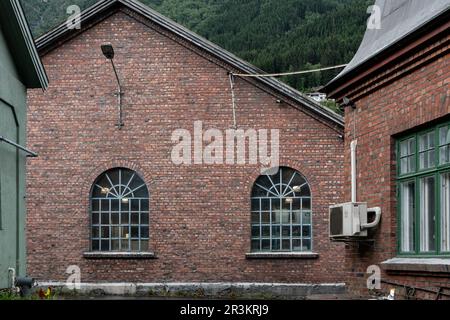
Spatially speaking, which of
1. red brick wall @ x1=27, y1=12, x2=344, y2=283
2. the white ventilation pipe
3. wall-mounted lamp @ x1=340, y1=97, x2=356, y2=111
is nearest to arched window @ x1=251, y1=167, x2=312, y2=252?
red brick wall @ x1=27, y1=12, x2=344, y2=283

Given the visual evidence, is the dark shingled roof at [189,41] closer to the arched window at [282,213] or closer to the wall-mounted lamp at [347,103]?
the arched window at [282,213]

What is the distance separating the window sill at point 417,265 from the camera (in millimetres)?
10762

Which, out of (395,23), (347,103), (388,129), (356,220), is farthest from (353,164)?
(395,23)

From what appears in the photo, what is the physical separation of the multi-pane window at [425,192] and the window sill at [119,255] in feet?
38.0

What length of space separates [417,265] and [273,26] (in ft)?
228

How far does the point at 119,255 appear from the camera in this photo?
23.4 meters

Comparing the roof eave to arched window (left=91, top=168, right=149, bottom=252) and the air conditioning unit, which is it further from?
arched window (left=91, top=168, right=149, bottom=252)

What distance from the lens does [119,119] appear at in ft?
78.4

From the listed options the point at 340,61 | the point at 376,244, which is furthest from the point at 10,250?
the point at 340,61

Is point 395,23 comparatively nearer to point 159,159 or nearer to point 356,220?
point 356,220

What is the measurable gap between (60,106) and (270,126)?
17.2ft

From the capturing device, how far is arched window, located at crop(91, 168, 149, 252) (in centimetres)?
2370

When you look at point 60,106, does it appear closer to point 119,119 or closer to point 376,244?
point 119,119

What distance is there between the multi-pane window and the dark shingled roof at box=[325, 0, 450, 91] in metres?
1.26
